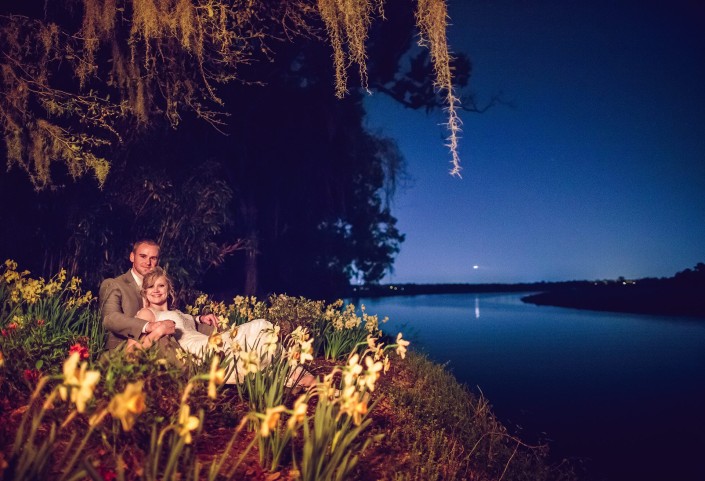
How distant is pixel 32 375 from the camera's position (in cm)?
253

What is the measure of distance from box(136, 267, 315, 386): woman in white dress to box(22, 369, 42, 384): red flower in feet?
2.01

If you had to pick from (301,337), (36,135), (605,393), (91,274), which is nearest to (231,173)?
(91,274)

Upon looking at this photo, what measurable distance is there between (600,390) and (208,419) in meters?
Answer: 9.41

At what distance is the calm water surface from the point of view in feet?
19.4

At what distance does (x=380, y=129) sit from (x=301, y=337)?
9536 millimetres

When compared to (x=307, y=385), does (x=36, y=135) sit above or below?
above

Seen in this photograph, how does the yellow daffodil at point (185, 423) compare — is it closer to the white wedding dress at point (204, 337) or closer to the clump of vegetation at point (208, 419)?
the clump of vegetation at point (208, 419)

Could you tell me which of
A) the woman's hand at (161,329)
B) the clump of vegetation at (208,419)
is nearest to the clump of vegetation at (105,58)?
the clump of vegetation at (208,419)

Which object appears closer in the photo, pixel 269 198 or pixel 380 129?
pixel 269 198

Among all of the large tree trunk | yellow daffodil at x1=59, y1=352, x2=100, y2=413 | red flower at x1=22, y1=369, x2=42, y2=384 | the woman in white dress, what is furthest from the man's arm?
the large tree trunk

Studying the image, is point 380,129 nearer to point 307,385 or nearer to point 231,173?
point 231,173

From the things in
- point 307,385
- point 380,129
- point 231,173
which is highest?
point 380,129

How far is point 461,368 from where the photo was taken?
11352mm

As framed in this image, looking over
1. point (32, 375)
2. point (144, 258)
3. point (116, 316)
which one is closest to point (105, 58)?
point (144, 258)
